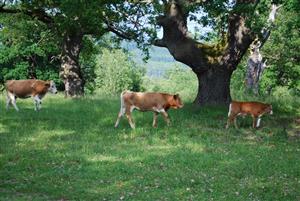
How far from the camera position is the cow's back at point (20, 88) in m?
25.6

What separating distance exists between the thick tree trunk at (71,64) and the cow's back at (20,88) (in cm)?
775

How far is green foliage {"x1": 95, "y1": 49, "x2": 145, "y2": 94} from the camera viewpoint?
11800 cm

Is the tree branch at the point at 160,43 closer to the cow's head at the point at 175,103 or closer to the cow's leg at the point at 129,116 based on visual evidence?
the cow's head at the point at 175,103

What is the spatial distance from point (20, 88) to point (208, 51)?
924 centimetres

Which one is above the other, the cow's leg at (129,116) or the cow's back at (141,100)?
the cow's back at (141,100)

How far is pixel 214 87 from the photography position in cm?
2525

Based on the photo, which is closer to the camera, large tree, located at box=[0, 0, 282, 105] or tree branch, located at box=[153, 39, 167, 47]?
large tree, located at box=[0, 0, 282, 105]

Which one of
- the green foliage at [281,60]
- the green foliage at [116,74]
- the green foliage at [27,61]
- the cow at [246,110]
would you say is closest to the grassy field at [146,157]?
the cow at [246,110]

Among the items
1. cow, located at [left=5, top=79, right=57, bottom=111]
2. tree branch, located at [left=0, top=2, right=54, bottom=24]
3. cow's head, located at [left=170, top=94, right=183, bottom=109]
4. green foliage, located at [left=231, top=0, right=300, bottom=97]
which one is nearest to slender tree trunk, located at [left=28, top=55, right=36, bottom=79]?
green foliage, located at [left=231, top=0, right=300, bottom=97]

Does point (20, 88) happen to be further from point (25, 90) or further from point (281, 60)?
point (281, 60)

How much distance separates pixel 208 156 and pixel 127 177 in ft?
11.2

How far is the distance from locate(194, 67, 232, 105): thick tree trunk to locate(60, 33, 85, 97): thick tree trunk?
1115 cm

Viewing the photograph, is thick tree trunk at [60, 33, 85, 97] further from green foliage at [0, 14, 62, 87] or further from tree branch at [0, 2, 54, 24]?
green foliage at [0, 14, 62, 87]

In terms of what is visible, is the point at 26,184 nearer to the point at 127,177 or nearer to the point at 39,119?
the point at 127,177
